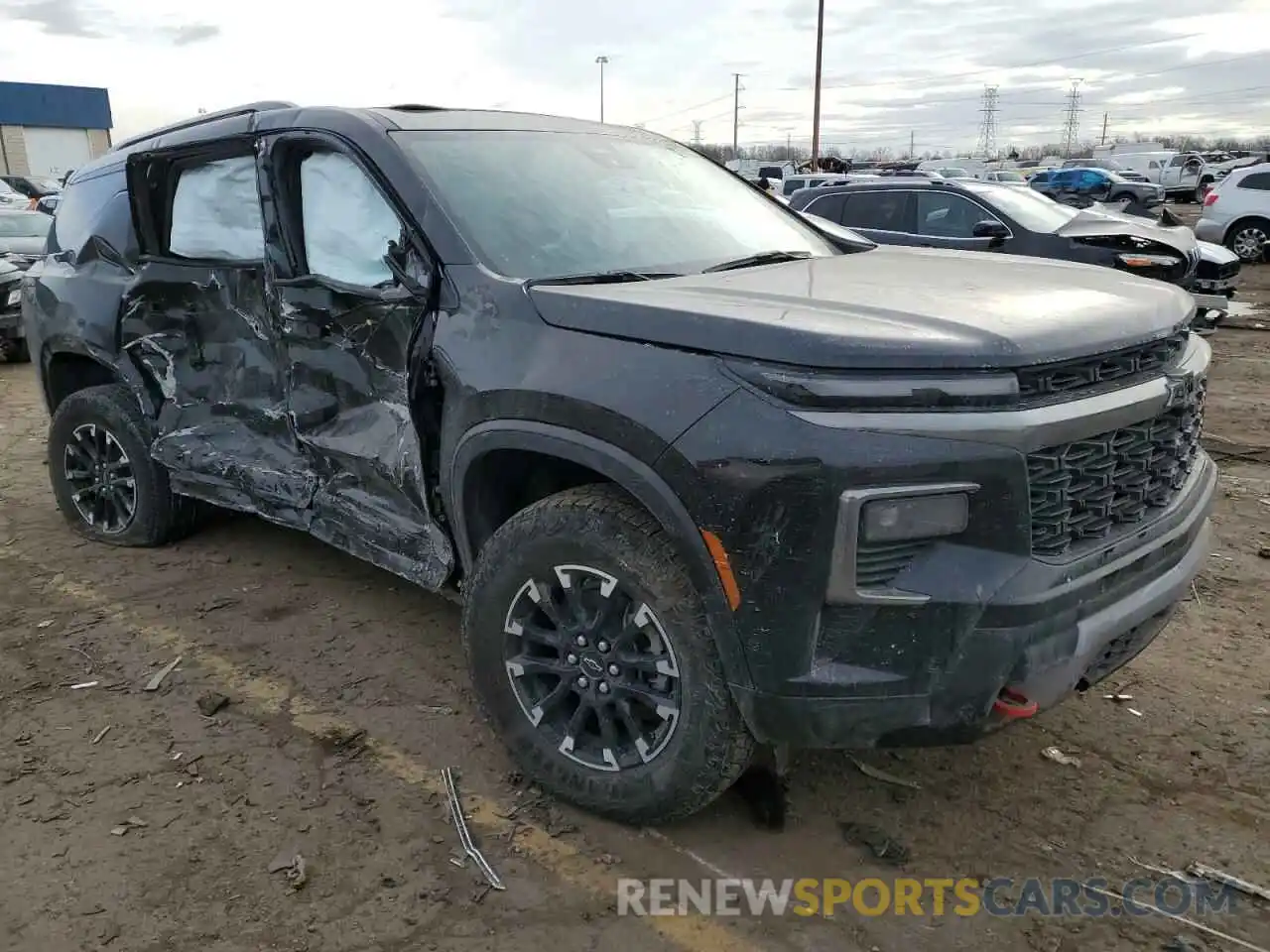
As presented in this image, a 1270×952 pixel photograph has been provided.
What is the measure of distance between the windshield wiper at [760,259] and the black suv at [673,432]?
0.03m

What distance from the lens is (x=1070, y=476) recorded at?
2330 mm

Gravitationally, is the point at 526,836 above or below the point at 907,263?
below

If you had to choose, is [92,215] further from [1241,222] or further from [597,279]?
[1241,222]

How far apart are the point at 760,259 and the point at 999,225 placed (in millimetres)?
6597

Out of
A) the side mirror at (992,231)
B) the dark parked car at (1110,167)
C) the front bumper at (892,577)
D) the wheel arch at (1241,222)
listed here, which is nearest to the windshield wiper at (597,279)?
the front bumper at (892,577)

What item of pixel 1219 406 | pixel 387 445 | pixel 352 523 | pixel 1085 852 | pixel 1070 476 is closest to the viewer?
pixel 1070 476

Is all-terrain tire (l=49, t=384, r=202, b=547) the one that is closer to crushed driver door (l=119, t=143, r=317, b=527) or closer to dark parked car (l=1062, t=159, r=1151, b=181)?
crushed driver door (l=119, t=143, r=317, b=527)

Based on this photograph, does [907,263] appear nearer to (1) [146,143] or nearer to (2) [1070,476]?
Result: (2) [1070,476]

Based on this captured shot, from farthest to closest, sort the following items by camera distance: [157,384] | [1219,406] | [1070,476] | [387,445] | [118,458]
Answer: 1. [1219,406]
2. [118,458]
3. [157,384]
4. [387,445]
5. [1070,476]

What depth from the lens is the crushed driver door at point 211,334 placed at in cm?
386

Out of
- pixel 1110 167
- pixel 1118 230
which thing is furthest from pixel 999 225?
pixel 1110 167

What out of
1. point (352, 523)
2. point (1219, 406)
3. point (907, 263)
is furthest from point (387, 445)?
point (1219, 406)

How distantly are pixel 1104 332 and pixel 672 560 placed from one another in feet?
3.91

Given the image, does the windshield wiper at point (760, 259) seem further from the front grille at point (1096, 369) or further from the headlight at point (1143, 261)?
the headlight at point (1143, 261)
